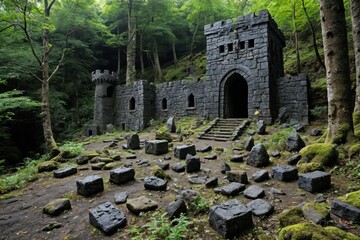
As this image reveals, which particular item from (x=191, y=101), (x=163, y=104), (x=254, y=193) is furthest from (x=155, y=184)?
(x=163, y=104)

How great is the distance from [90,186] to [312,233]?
12.8 feet

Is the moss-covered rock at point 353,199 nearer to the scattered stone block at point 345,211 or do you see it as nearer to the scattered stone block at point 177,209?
the scattered stone block at point 345,211

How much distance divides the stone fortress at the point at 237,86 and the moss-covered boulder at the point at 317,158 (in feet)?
21.3

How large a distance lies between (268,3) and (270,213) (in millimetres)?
12614

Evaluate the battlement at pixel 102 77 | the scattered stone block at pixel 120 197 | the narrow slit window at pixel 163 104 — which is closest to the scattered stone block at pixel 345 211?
the scattered stone block at pixel 120 197

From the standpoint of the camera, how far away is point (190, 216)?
10.9ft

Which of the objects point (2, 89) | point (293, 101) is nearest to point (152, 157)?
point (293, 101)

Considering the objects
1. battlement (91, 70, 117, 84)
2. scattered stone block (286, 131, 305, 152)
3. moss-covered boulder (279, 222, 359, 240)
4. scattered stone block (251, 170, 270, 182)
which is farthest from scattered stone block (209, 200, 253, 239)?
battlement (91, 70, 117, 84)

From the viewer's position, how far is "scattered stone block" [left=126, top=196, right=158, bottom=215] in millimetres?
3527

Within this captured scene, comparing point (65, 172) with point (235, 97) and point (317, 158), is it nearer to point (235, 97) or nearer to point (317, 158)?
point (317, 158)

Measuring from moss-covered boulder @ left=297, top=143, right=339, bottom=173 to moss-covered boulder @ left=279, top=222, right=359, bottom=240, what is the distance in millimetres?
2429

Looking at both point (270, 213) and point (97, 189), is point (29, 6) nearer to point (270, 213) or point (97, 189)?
point (97, 189)

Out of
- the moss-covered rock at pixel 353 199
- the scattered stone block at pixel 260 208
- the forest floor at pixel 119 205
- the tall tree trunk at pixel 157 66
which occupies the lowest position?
the forest floor at pixel 119 205

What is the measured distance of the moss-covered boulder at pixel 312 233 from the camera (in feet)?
7.35
